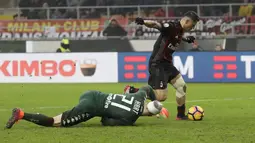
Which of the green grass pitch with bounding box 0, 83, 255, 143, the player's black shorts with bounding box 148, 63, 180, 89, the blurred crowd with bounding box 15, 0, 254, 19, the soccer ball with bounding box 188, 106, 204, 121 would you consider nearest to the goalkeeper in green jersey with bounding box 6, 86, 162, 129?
the green grass pitch with bounding box 0, 83, 255, 143

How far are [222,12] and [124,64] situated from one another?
772 cm

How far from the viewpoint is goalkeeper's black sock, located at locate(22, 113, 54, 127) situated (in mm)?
10154

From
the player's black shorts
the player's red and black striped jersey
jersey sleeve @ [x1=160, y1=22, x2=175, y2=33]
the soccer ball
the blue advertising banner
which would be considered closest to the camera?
jersey sleeve @ [x1=160, y1=22, x2=175, y2=33]

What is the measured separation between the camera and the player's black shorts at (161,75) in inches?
486

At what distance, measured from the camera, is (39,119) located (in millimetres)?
10258

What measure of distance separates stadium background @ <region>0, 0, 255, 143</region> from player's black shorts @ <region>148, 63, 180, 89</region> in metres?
0.68

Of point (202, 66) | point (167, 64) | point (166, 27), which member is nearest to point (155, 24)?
point (166, 27)

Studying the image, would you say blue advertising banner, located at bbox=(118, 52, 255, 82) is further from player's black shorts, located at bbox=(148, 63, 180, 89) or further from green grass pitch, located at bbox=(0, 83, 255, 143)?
player's black shorts, located at bbox=(148, 63, 180, 89)

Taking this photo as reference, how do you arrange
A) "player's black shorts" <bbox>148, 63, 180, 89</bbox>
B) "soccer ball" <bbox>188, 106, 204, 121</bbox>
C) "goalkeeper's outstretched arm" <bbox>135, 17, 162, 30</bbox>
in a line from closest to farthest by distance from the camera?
"goalkeeper's outstretched arm" <bbox>135, 17, 162, 30</bbox> → "soccer ball" <bbox>188, 106, 204, 121</bbox> → "player's black shorts" <bbox>148, 63, 180, 89</bbox>

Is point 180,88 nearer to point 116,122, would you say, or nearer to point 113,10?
point 116,122

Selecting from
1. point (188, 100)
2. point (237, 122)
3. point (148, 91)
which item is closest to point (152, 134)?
point (148, 91)

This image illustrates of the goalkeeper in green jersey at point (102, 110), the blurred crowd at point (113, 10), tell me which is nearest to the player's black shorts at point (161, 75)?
the goalkeeper in green jersey at point (102, 110)

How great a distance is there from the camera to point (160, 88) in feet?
40.4

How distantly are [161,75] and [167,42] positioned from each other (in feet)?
2.09
